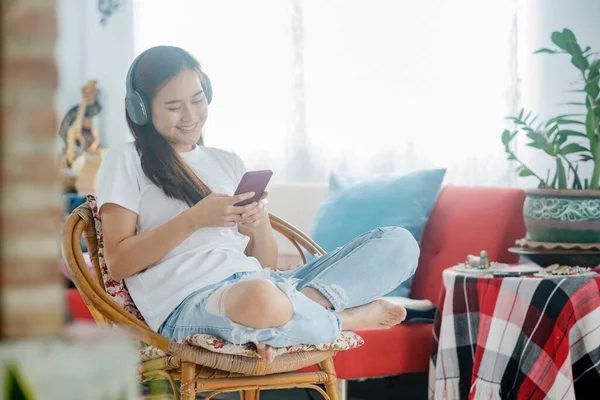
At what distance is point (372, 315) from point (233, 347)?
278 mm

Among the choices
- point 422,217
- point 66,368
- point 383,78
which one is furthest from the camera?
point 383,78

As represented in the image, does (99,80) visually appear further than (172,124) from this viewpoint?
Yes

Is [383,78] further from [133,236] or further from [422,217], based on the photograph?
[133,236]

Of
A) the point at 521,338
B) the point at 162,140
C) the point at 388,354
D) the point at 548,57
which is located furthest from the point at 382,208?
the point at 162,140

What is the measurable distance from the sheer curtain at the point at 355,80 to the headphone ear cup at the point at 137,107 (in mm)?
Result: 1760

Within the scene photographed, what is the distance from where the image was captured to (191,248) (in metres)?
1.60

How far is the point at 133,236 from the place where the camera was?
154cm

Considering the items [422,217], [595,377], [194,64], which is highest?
[194,64]

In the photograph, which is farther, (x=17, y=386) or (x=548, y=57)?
(x=548, y=57)

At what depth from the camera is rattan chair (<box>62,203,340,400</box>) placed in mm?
1488

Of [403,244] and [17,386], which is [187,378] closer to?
[403,244]

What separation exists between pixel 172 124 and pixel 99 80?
3.08 metres

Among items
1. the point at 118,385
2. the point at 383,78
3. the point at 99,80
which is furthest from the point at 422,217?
the point at 99,80

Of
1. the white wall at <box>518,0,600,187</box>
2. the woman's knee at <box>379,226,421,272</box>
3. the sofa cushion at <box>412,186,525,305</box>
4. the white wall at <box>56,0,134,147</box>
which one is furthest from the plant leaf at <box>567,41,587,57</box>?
the white wall at <box>56,0,134,147</box>
